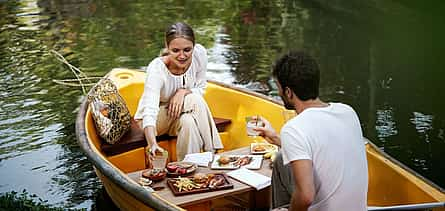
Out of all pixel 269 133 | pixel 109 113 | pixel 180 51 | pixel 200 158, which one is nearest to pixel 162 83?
pixel 180 51

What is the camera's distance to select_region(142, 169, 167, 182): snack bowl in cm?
407

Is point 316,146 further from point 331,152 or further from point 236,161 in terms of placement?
point 236,161

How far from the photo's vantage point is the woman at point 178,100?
4.61 meters

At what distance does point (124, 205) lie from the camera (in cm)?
445

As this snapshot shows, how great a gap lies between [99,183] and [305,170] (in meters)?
3.16

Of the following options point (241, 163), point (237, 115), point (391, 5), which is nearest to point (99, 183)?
point (237, 115)

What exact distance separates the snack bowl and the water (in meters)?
1.43

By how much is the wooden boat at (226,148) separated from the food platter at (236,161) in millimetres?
577

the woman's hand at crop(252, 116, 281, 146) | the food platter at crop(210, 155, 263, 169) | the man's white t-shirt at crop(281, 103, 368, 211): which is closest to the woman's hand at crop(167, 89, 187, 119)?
the food platter at crop(210, 155, 263, 169)

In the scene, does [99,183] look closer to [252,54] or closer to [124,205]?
[124,205]

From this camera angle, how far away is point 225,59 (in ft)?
31.5

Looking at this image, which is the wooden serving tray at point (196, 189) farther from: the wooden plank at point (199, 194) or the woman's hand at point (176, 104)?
the woman's hand at point (176, 104)

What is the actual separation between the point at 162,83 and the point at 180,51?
0.30m

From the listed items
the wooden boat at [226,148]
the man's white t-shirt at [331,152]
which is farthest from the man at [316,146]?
the wooden boat at [226,148]
